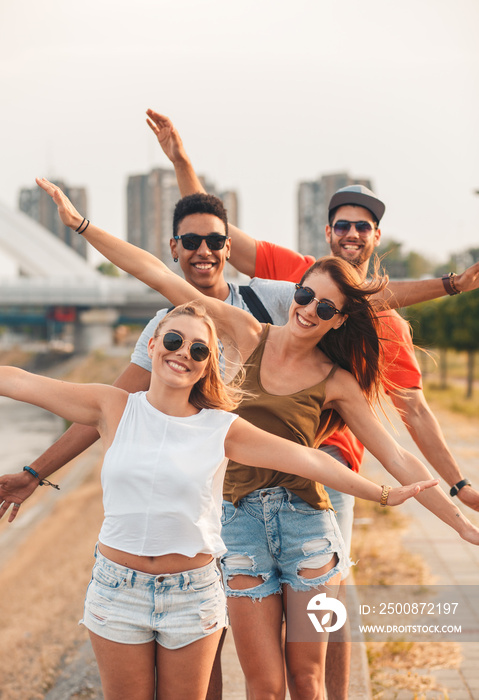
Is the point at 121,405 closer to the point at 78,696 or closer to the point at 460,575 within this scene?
the point at 78,696

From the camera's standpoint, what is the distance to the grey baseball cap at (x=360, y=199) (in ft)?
9.46

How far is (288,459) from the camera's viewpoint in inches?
83.0

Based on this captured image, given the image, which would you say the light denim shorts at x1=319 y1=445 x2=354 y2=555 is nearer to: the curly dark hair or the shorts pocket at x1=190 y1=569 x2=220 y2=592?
the shorts pocket at x1=190 y1=569 x2=220 y2=592

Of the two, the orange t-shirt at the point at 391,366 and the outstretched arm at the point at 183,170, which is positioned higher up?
the outstretched arm at the point at 183,170

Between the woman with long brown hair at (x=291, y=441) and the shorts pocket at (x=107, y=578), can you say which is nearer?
the shorts pocket at (x=107, y=578)

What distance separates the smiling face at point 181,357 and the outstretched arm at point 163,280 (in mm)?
262

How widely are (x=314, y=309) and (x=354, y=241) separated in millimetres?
626

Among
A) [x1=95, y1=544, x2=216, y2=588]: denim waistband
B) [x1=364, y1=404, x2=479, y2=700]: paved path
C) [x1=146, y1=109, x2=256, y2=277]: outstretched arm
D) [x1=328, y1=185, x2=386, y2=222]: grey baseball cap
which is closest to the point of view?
[x1=95, y1=544, x2=216, y2=588]: denim waistband

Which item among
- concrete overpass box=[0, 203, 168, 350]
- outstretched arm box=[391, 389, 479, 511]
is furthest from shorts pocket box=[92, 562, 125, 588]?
concrete overpass box=[0, 203, 168, 350]

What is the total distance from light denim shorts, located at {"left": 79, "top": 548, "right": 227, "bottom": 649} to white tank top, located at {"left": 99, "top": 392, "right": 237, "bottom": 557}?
0.08 meters

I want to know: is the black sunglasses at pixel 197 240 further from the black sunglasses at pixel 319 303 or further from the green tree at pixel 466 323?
the green tree at pixel 466 323

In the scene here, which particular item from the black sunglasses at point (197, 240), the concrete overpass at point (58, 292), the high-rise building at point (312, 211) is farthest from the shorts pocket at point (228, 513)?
the high-rise building at point (312, 211)

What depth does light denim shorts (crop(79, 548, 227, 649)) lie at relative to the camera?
1.99 meters

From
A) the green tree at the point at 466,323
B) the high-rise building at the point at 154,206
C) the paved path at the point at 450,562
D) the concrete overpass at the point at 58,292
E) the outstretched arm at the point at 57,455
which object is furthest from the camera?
the high-rise building at the point at 154,206
